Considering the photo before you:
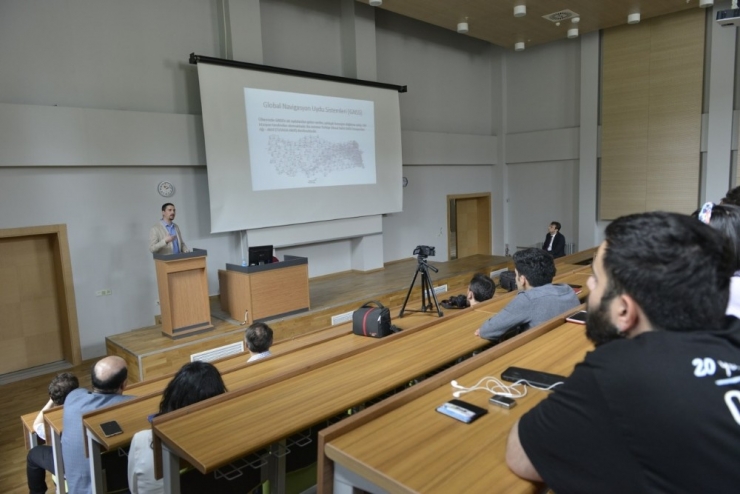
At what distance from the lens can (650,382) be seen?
825 mm

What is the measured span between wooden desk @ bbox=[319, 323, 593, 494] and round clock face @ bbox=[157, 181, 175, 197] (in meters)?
5.10

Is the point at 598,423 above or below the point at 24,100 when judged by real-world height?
below

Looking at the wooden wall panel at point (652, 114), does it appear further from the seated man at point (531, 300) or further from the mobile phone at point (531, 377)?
the mobile phone at point (531, 377)

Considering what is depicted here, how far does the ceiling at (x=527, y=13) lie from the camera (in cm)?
703

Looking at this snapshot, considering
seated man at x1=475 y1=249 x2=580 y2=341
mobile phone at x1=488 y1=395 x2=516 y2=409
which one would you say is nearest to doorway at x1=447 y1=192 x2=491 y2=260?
seated man at x1=475 y1=249 x2=580 y2=341

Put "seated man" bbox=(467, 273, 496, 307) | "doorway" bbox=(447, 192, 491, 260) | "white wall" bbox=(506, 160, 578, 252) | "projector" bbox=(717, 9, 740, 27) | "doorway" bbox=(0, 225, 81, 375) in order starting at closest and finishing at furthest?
"seated man" bbox=(467, 273, 496, 307) < "projector" bbox=(717, 9, 740, 27) < "doorway" bbox=(0, 225, 81, 375) < "white wall" bbox=(506, 160, 578, 252) < "doorway" bbox=(447, 192, 491, 260)

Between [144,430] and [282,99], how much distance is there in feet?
17.2

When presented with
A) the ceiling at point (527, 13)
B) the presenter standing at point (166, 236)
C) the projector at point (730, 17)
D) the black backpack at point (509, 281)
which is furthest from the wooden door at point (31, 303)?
the projector at point (730, 17)

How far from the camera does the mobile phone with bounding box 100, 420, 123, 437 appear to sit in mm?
1913

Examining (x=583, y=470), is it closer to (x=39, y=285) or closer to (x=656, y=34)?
(x=39, y=285)

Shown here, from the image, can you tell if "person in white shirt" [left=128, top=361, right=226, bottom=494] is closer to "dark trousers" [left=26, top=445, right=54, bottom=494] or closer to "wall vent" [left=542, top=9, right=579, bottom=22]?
"dark trousers" [left=26, top=445, right=54, bottom=494]

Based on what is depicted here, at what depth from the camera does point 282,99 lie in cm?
642

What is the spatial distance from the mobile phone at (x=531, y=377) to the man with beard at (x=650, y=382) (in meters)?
0.52

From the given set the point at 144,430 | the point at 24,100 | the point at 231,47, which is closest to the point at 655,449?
the point at 144,430
